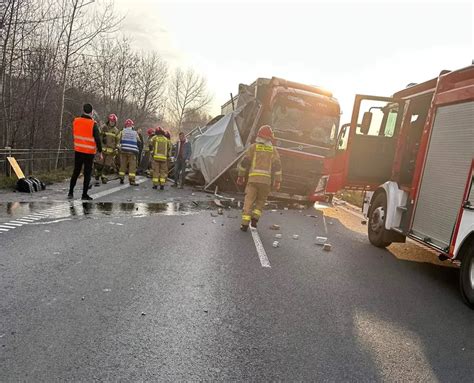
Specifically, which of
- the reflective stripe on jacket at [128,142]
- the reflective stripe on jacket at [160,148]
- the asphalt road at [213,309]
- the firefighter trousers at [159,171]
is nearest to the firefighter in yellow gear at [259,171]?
the asphalt road at [213,309]

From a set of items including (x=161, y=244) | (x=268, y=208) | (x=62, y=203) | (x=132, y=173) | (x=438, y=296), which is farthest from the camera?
(x=132, y=173)

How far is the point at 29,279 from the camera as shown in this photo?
167 inches

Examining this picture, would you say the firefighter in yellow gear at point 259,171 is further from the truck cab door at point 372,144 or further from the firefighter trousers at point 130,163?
the firefighter trousers at point 130,163

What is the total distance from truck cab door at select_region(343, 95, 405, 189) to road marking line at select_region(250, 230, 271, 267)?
2.15 meters

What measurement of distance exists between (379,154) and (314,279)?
3.99 meters

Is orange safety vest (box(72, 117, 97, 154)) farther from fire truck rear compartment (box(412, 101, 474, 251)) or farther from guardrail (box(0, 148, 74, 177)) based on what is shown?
fire truck rear compartment (box(412, 101, 474, 251))

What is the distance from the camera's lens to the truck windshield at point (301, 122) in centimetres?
1202

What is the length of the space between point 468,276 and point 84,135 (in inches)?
307

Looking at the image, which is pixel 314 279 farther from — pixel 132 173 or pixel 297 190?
pixel 132 173

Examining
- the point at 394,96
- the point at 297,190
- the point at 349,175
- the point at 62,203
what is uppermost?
the point at 394,96

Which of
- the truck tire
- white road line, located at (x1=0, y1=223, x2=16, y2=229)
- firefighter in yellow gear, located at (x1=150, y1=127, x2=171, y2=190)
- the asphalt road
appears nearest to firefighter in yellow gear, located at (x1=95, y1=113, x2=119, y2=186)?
firefighter in yellow gear, located at (x1=150, y1=127, x2=171, y2=190)

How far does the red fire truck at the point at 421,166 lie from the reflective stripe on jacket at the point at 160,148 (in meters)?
5.84

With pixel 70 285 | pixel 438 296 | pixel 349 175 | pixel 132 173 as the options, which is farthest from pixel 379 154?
pixel 132 173

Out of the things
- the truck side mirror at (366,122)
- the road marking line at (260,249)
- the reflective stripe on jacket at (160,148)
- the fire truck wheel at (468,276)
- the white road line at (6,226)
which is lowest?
the white road line at (6,226)
